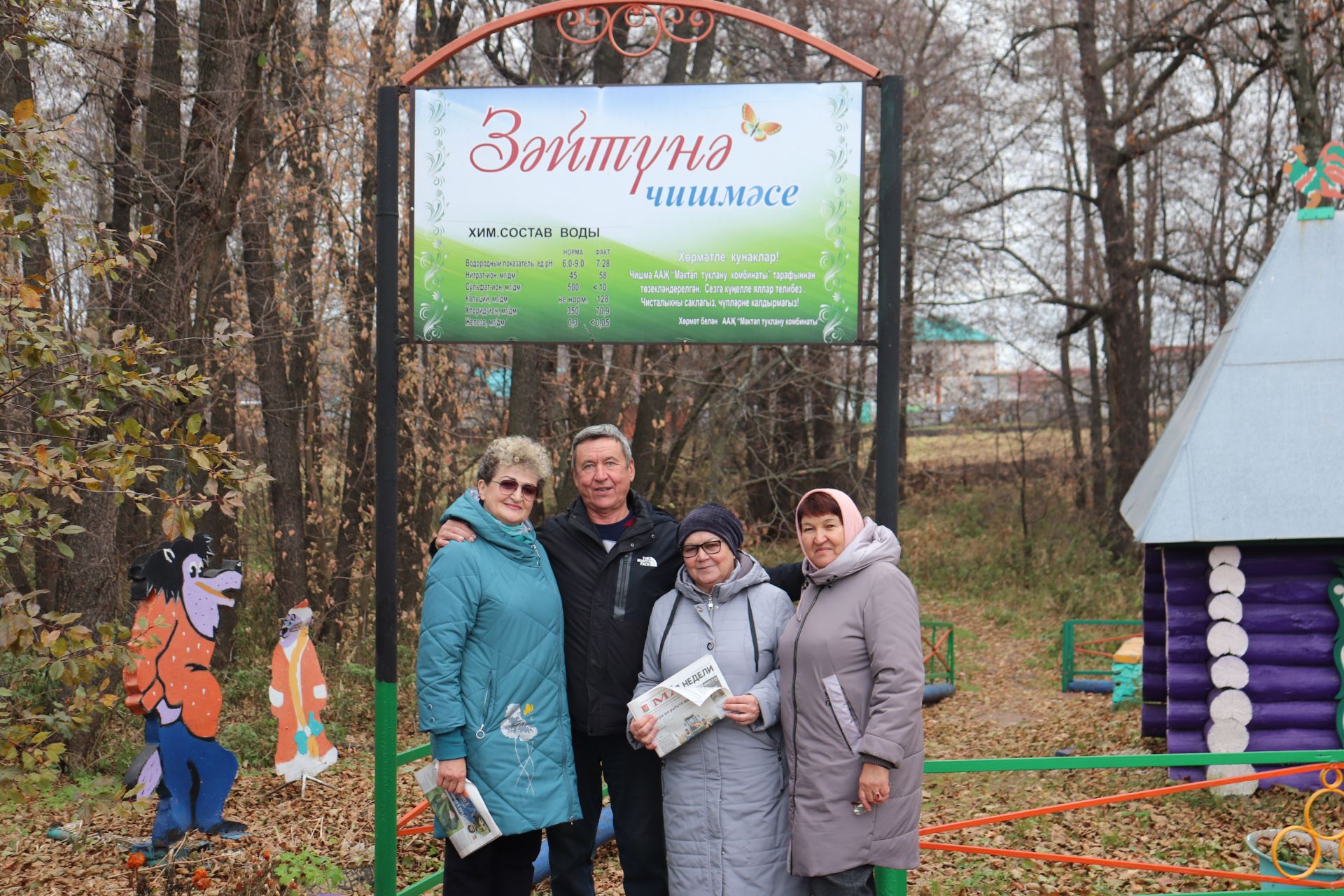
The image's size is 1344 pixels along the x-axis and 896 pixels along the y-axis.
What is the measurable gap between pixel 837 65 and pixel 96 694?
1412 centimetres

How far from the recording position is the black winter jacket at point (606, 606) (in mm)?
4027

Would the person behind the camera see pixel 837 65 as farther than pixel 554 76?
Yes

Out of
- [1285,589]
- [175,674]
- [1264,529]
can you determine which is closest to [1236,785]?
[1285,589]

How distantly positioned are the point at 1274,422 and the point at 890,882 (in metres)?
4.93

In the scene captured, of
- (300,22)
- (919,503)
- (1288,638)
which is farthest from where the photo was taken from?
(919,503)

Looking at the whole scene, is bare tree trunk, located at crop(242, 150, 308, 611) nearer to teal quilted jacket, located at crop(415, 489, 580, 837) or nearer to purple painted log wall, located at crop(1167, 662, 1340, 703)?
teal quilted jacket, located at crop(415, 489, 580, 837)

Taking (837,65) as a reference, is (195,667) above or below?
below

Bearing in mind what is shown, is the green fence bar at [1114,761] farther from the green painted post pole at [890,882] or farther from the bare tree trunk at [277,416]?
the bare tree trunk at [277,416]

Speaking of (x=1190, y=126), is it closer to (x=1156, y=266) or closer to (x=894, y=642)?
(x=1156, y=266)

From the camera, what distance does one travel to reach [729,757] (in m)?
3.81

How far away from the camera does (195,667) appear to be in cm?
620

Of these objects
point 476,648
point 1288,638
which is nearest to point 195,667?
point 476,648

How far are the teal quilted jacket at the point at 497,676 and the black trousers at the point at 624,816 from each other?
7.5 inches

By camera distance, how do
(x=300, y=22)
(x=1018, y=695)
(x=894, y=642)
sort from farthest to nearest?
(x=1018, y=695)
(x=300, y=22)
(x=894, y=642)
